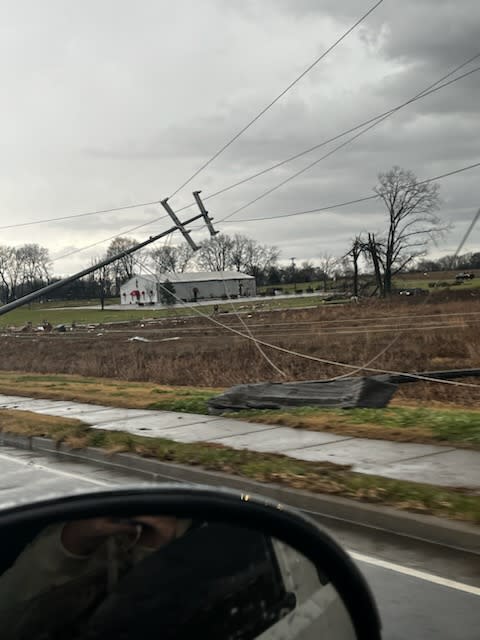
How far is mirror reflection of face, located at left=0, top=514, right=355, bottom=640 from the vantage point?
63.9 inches

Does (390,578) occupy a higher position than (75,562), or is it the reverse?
(75,562)

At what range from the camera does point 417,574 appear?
5.28 metres

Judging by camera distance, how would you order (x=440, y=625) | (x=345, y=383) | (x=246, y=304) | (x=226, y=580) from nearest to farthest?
(x=226, y=580)
(x=440, y=625)
(x=345, y=383)
(x=246, y=304)

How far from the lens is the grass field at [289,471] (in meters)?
6.59

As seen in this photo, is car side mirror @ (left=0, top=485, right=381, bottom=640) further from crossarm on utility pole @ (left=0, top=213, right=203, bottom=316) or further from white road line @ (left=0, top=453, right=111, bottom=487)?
crossarm on utility pole @ (left=0, top=213, right=203, bottom=316)

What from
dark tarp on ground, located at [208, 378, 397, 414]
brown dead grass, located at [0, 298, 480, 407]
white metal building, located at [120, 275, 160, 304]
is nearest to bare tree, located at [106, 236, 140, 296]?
white metal building, located at [120, 275, 160, 304]

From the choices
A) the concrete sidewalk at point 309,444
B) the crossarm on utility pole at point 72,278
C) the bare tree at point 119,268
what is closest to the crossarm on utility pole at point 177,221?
the crossarm on utility pole at point 72,278

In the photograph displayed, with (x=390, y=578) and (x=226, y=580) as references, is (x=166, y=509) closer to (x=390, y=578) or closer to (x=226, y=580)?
(x=226, y=580)

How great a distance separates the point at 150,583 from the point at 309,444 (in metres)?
8.76

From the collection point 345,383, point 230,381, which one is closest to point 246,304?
point 230,381

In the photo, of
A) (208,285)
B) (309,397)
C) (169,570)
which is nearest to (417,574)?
(169,570)

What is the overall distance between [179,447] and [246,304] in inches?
2911

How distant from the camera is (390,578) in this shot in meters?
5.21

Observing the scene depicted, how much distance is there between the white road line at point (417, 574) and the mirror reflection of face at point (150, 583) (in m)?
3.28
